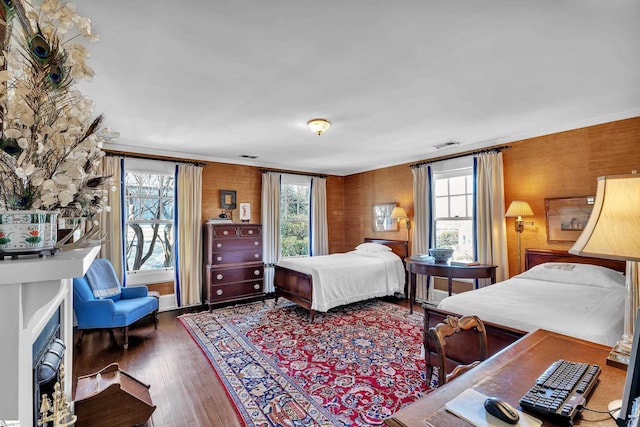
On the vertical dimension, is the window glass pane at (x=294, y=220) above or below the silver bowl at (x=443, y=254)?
above

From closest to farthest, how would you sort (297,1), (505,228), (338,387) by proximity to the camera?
(297,1)
(338,387)
(505,228)

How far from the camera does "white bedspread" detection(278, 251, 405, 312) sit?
13.6 feet

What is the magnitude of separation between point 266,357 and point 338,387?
2.89 feet

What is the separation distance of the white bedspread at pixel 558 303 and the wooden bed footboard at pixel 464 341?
86 millimetres

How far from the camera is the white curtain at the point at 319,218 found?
20.5ft

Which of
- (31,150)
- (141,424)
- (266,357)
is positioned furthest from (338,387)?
(31,150)

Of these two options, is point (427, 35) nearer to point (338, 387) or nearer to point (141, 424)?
point (338, 387)

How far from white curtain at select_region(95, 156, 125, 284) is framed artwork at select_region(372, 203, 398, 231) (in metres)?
4.33

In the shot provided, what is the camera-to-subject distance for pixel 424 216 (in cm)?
504

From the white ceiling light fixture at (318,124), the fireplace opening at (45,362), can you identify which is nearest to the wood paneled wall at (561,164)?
the white ceiling light fixture at (318,124)

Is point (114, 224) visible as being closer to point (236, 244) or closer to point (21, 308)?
point (236, 244)

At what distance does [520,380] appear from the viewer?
1175mm

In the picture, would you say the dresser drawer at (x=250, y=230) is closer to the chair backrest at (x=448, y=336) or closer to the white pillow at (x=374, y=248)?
the white pillow at (x=374, y=248)

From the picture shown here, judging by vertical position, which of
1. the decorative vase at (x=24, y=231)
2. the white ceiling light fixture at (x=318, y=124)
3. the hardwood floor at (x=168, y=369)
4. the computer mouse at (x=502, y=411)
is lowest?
the hardwood floor at (x=168, y=369)
